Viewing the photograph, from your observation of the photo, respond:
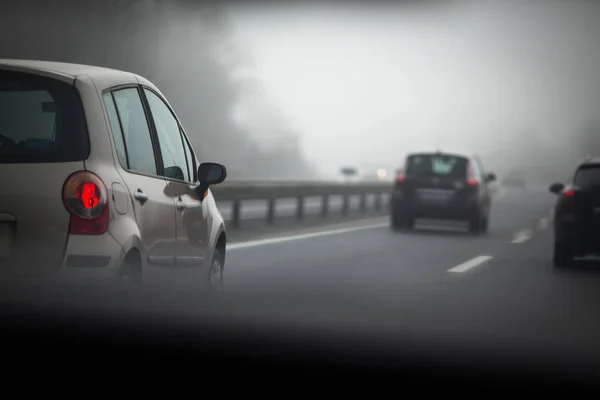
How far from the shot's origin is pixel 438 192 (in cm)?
2188

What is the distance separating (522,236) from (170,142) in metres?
14.9

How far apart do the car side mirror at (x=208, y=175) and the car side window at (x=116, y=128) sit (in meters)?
1.29

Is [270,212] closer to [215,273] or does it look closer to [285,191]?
[285,191]

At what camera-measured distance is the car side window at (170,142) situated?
7.05 m

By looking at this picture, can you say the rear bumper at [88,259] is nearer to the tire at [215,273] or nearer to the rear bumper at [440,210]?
the tire at [215,273]

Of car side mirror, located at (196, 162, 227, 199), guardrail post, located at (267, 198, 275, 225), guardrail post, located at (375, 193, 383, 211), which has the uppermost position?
car side mirror, located at (196, 162, 227, 199)

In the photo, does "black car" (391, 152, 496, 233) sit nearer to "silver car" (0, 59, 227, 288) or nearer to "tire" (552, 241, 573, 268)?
"tire" (552, 241, 573, 268)

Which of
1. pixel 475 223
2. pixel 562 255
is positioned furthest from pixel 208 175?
pixel 475 223

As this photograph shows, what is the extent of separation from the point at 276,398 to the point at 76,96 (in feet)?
5.97

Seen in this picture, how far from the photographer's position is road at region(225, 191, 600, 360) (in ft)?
25.8

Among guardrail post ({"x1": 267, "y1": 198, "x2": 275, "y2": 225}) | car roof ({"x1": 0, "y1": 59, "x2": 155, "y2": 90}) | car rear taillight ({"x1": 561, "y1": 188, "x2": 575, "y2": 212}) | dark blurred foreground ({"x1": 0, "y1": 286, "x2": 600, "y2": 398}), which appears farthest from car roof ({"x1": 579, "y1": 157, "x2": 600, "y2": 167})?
guardrail post ({"x1": 267, "y1": 198, "x2": 275, "y2": 225})

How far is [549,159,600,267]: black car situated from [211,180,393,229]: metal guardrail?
6.07 meters

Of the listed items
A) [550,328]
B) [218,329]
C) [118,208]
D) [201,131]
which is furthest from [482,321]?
[201,131]

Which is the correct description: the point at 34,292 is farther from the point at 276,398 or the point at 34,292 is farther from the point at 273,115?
the point at 273,115
